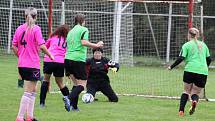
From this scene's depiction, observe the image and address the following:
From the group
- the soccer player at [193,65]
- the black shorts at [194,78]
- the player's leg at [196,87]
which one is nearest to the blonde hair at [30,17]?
the soccer player at [193,65]

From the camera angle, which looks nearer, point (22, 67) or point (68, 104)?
point (22, 67)

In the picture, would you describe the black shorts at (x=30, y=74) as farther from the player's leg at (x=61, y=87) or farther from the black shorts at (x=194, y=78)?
the black shorts at (x=194, y=78)

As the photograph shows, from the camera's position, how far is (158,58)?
23.6 m

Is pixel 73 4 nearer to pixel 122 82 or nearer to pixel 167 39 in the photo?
pixel 167 39

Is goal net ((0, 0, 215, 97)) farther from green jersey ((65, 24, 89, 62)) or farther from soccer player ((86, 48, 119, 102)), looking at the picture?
green jersey ((65, 24, 89, 62))

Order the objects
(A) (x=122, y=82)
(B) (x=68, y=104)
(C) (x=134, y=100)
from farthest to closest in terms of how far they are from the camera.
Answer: (A) (x=122, y=82), (C) (x=134, y=100), (B) (x=68, y=104)

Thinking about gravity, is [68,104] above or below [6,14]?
below

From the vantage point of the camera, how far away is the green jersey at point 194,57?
11.3 metres

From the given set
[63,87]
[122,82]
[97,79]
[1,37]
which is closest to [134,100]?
[97,79]

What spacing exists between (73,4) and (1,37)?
11.7ft

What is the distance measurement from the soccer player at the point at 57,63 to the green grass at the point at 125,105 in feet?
1.21

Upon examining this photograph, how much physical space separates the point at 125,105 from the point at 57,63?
6.16 feet

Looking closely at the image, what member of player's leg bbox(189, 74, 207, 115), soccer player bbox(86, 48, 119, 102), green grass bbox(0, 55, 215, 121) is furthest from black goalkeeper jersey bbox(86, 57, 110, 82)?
player's leg bbox(189, 74, 207, 115)

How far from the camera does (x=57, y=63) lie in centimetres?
1173
